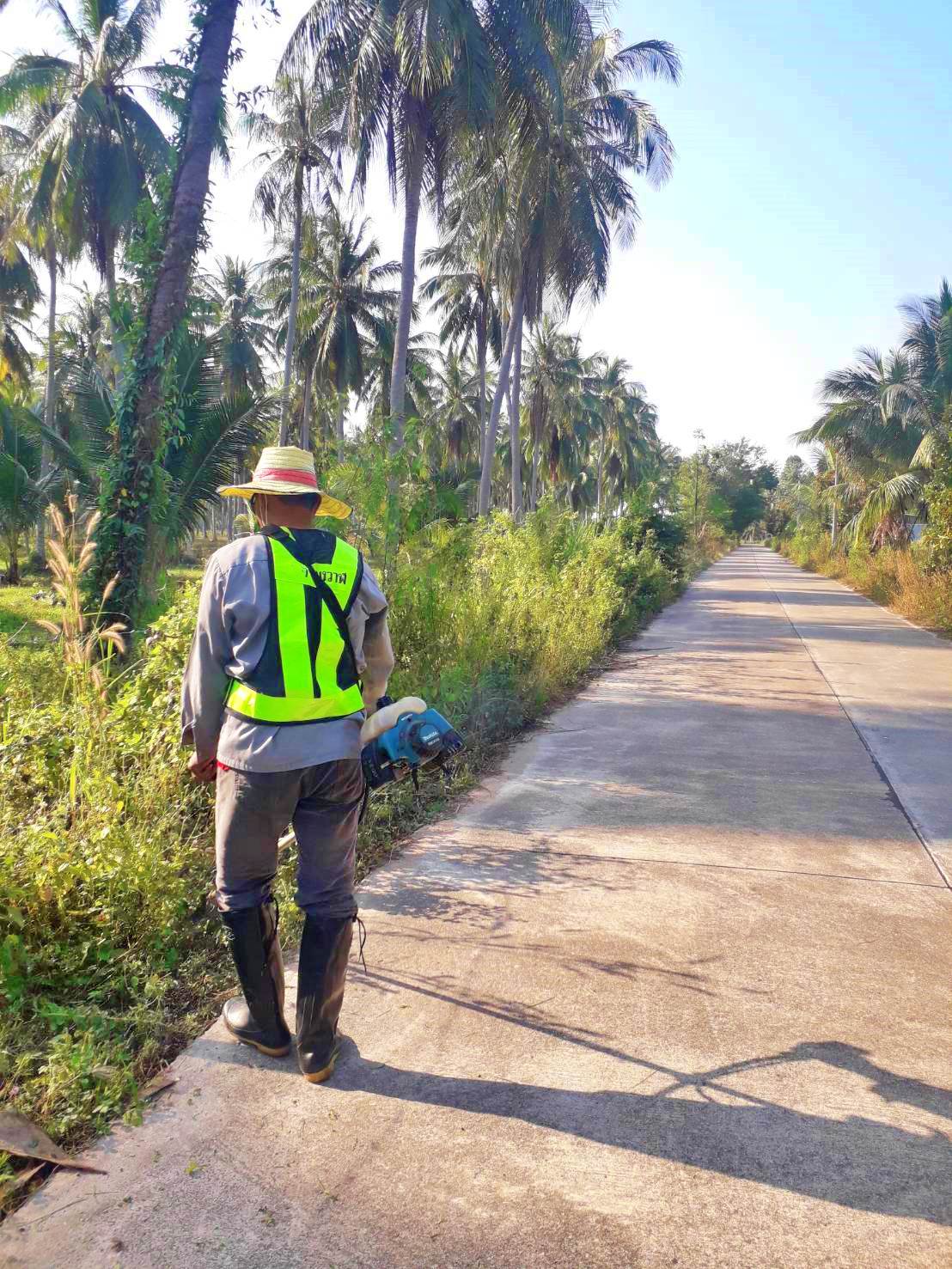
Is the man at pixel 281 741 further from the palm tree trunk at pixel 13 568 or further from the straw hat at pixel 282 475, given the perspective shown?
the palm tree trunk at pixel 13 568

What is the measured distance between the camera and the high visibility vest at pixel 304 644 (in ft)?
9.16

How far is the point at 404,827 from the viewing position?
17.2ft

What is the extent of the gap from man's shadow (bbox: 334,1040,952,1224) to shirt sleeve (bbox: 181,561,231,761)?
3.79ft

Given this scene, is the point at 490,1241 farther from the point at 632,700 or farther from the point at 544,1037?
the point at 632,700

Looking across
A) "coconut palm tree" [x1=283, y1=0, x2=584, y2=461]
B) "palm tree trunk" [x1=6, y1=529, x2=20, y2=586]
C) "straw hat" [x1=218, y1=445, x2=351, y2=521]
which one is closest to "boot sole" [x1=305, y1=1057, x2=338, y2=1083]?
"straw hat" [x1=218, y1=445, x2=351, y2=521]

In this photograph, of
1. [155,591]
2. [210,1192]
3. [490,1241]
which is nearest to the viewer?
[490,1241]


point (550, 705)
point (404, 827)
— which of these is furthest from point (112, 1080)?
point (550, 705)

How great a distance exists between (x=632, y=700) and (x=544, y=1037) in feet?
21.8

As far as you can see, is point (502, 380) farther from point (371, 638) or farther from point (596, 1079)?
point (596, 1079)

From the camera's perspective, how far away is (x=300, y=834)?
2934 millimetres

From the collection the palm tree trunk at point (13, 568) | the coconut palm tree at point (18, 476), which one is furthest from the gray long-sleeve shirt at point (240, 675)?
the palm tree trunk at point (13, 568)

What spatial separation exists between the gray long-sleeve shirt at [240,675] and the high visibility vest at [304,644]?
0.03 m

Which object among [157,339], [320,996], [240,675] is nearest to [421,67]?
[157,339]

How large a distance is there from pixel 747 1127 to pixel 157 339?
266 inches
